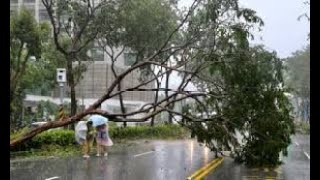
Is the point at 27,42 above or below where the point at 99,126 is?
above

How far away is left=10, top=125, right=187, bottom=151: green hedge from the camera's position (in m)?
23.5

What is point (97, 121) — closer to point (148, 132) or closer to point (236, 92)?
point (236, 92)

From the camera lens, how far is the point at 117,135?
1336 inches

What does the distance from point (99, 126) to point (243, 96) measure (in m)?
6.19

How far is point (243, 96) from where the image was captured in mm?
17188

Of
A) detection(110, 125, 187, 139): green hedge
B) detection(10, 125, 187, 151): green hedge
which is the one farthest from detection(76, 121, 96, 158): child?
detection(110, 125, 187, 139): green hedge

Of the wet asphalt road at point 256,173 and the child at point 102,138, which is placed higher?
the child at point 102,138

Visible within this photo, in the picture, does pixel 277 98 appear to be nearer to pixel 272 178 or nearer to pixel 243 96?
pixel 243 96

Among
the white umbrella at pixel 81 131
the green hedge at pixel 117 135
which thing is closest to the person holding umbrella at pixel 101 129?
the white umbrella at pixel 81 131

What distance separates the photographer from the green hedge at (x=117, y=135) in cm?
2348

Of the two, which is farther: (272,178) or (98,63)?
(98,63)

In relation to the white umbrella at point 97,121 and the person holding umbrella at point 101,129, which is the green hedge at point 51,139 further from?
the white umbrella at point 97,121
